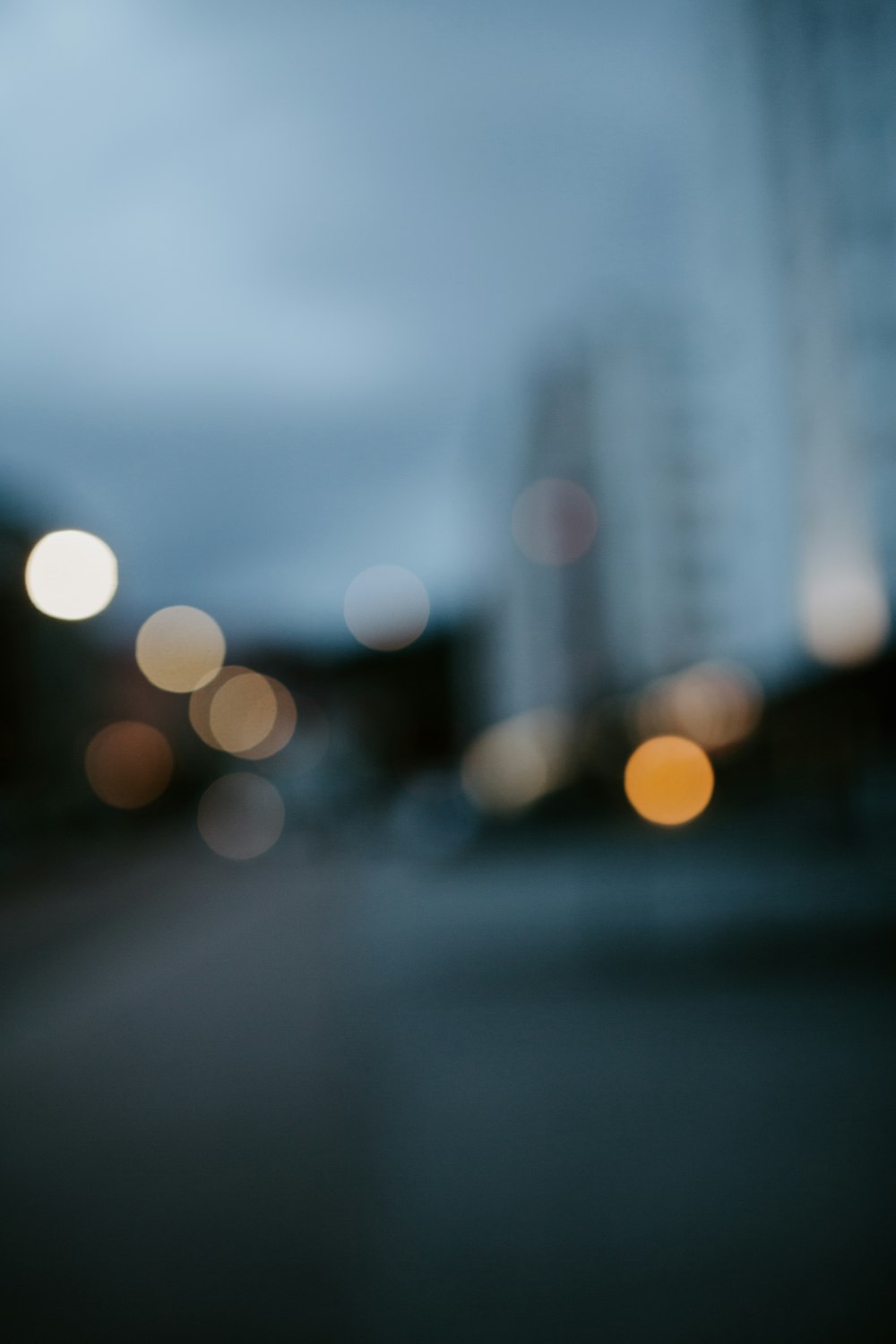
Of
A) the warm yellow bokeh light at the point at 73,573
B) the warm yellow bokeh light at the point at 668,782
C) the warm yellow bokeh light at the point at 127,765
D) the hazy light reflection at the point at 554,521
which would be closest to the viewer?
the warm yellow bokeh light at the point at 73,573

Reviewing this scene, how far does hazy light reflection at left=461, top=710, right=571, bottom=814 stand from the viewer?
24.7 m

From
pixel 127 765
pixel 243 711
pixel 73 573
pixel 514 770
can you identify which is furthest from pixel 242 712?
pixel 73 573

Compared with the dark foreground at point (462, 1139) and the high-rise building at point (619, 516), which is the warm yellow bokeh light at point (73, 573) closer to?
the dark foreground at point (462, 1139)

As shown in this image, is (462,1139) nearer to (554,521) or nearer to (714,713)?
(714,713)

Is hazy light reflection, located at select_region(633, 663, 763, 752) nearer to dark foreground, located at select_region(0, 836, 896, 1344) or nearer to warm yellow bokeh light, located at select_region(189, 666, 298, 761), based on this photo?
dark foreground, located at select_region(0, 836, 896, 1344)

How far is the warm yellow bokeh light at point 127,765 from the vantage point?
5822cm

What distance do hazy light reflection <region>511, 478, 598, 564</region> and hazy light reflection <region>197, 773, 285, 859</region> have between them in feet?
→ 108

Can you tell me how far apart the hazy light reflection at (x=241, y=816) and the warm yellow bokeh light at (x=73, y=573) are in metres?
24.6

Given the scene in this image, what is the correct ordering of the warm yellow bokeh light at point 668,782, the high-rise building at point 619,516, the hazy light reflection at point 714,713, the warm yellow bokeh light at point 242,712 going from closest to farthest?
the warm yellow bokeh light at point 668,782, the hazy light reflection at point 714,713, the warm yellow bokeh light at point 242,712, the high-rise building at point 619,516

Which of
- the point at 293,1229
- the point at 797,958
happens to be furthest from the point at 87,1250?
the point at 797,958

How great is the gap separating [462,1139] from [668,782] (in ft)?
21.2

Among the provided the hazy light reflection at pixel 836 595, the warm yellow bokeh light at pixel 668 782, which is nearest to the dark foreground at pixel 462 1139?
the warm yellow bokeh light at pixel 668 782

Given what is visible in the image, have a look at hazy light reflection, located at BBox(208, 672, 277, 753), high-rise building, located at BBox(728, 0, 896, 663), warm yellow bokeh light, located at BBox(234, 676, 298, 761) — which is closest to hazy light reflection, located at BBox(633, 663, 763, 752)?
high-rise building, located at BBox(728, 0, 896, 663)

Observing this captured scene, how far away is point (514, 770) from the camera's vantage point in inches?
1071
